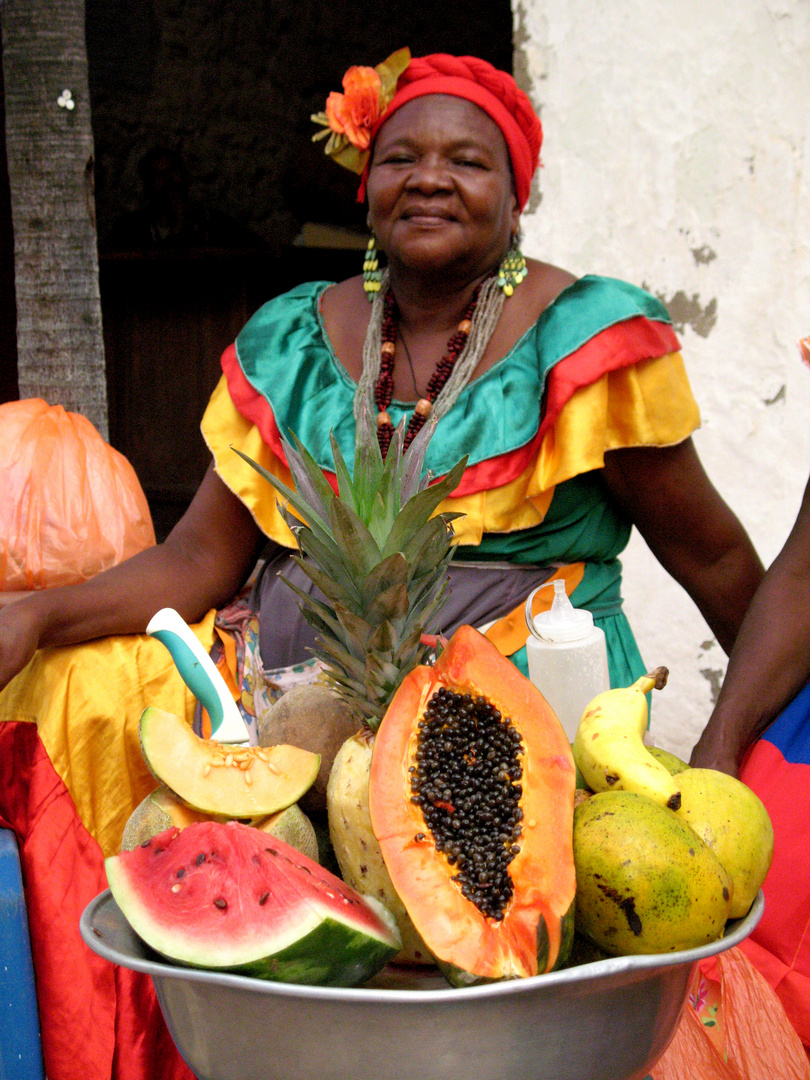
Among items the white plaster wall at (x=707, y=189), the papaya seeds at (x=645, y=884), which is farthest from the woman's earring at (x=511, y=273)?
the papaya seeds at (x=645, y=884)

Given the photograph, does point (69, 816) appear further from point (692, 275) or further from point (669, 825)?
point (692, 275)

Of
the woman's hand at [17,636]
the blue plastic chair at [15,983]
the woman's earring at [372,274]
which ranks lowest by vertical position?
the blue plastic chair at [15,983]

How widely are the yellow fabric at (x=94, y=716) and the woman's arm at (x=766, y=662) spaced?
118 centimetres

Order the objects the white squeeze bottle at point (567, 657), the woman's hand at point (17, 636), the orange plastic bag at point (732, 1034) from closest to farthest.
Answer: the orange plastic bag at point (732, 1034)
the white squeeze bottle at point (567, 657)
the woman's hand at point (17, 636)

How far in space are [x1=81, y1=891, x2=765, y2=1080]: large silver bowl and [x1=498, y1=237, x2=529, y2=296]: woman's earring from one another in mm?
1780

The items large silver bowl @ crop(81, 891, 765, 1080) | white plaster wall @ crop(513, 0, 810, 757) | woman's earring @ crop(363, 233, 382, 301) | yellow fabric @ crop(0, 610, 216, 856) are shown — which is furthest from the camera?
white plaster wall @ crop(513, 0, 810, 757)

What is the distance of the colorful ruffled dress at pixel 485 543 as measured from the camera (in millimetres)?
2061

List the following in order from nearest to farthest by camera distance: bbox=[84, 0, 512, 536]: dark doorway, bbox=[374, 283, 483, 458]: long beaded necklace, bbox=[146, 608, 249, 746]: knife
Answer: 1. bbox=[146, 608, 249, 746]: knife
2. bbox=[374, 283, 483, 458]: long beaded necklace
3. bbox=[84, 0, 512, 536]: dark doorway

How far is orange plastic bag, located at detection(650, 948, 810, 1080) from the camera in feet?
4.07

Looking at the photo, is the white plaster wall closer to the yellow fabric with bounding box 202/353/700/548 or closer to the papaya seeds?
the yellow fabric with bounding box 202/353/700/548

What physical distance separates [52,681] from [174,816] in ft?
3.76

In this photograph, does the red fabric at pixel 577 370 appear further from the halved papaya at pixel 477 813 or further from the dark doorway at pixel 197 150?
the dark doorway at pixel 197 150

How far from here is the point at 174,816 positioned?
115 cm

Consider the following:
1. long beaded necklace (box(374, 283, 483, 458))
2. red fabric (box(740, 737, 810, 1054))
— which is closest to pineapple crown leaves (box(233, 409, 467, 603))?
red fabric (box(740, 737, 810, 1054))
